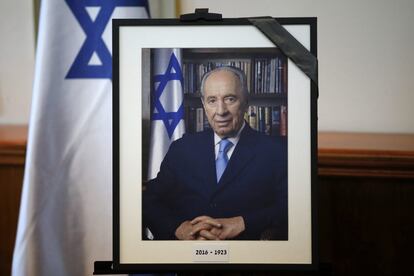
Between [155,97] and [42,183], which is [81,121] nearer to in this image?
[42,183]

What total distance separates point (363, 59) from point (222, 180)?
0.73 m

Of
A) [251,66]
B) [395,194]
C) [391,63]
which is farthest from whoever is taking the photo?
[391,63]

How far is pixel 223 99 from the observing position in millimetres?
834

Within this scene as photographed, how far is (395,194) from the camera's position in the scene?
1.07m

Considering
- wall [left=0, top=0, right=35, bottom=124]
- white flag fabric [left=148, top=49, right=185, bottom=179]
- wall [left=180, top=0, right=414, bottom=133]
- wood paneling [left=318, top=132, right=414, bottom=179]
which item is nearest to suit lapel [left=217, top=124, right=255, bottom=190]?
white flag fabric [left=148, top=49, right=185, bottom=179]

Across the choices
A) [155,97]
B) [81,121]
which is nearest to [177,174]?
[155,97]

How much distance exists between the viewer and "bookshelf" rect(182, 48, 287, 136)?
2.73 ft

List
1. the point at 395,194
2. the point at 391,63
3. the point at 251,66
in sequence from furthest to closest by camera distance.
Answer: the point at 391,63, the point at 395,194, the point at 251,66

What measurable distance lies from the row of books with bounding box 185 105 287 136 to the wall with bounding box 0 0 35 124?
95cm

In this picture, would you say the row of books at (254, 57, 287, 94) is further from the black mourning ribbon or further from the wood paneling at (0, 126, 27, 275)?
the wood paneling at (0, 126, 27, 275)

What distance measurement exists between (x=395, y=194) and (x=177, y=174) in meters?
0.54

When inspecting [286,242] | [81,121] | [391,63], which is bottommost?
[286,242]

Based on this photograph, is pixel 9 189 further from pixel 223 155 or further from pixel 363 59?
pixel 363 59

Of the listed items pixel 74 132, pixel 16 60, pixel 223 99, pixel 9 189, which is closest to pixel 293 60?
pixel 223 99
